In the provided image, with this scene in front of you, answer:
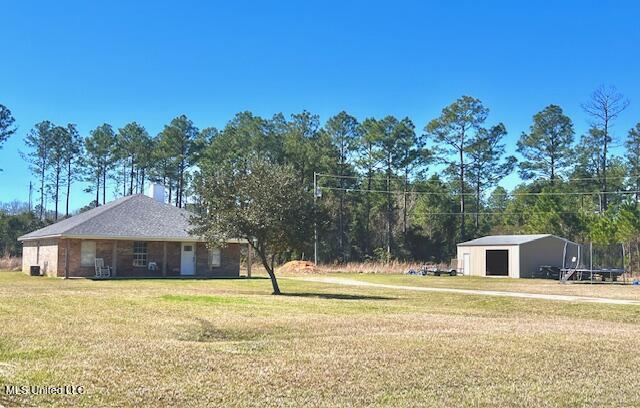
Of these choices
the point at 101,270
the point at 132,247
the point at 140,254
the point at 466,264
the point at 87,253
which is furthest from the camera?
the point at 466,264

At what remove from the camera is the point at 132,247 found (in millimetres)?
34469

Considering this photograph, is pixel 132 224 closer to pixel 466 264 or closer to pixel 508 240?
pixel 466 264

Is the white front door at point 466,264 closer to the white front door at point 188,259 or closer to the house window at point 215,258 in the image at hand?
the house window at point 215,258

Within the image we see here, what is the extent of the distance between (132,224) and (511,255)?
80.8 feet

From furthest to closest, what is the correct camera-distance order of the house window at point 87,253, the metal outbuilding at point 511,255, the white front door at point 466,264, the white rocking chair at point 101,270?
the white front door at point 466,264 → the metal outbuilding at point 511,255 → the house window at point 87,253 → the white rocking chair at point 101,270

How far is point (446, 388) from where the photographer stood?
290 inches

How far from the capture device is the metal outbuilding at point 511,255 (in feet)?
145

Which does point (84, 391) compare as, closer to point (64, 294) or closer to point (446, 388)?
point (446, 388)

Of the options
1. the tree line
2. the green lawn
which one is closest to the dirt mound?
the tree line

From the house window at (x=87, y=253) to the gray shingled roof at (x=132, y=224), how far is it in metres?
0.81

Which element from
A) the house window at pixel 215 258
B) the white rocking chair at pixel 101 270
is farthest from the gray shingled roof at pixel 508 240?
the white rocking chair at pixel 101 270

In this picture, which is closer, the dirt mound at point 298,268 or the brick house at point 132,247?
the brick house at point 132,247

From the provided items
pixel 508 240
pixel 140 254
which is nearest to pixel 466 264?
pixel 508 240

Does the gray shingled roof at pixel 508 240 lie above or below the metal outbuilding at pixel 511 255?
above
